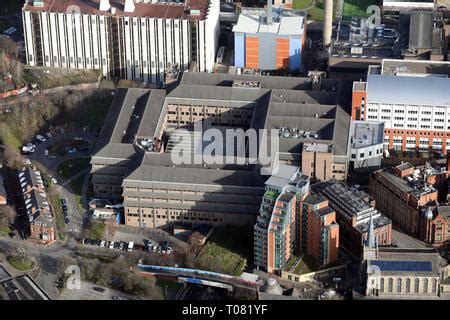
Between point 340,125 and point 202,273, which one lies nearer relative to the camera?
point 202,273

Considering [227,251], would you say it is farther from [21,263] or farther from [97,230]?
[21,263]

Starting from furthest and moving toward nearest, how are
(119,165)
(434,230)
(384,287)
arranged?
(119,165) < (434,230) < (384,287)

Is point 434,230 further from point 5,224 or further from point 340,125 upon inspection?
point 5,224

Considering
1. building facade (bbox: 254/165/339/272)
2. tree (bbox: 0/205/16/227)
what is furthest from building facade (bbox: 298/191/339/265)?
tree (bbox: 0/205/16/227)

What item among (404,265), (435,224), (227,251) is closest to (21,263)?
Result: (227,251)

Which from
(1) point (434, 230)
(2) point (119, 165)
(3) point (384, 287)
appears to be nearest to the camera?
(3) point (384, 287)

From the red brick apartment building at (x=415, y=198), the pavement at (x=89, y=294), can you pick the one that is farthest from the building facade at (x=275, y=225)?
the pavement at (x=89, y=294)

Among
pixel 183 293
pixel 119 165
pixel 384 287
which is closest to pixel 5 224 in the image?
pixel 119 165

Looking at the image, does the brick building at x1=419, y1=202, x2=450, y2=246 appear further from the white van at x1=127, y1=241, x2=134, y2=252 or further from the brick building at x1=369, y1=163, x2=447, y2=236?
the white van at x1=127, y1=241, x2=134, y2=252
